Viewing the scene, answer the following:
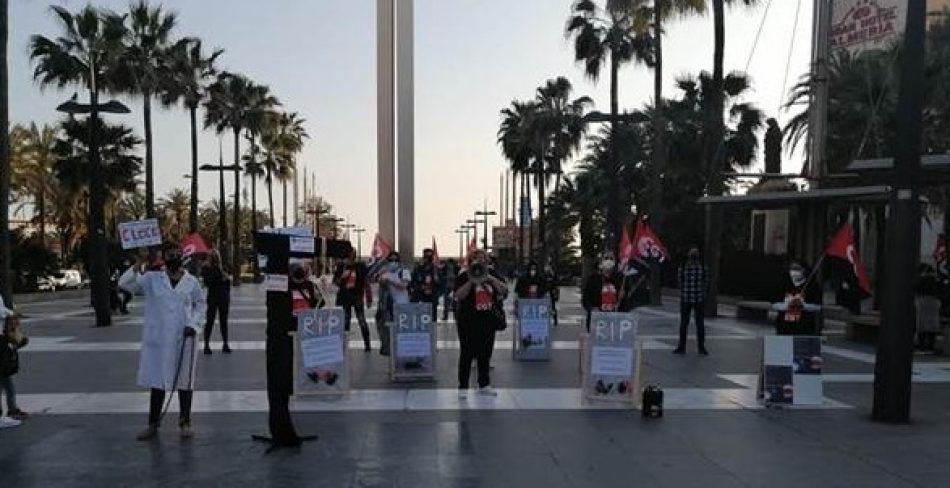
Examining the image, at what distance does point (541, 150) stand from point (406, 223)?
131 ft

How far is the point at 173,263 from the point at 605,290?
7636 mm

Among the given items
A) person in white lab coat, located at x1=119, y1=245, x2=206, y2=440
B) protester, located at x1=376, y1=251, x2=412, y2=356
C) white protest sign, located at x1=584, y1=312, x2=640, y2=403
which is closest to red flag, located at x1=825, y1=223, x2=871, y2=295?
white protest sign, located at x1=584, y1=312, x2=640, y2=403

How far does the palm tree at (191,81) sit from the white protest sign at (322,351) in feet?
106

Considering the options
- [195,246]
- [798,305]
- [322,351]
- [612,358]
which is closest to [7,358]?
[322,351]

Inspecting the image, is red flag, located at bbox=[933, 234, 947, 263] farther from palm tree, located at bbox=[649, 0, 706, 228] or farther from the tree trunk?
the tree trunk

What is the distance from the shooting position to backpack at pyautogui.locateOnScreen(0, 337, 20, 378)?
30.1ft

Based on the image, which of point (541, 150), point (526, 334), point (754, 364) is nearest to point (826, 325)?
point (754, 364)

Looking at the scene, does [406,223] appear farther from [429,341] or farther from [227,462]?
[227,462]

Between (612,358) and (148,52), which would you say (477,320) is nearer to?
(612,358)

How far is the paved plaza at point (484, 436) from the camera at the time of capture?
24.1ft

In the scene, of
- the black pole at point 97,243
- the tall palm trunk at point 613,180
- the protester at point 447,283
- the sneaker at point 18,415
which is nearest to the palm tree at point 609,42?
the tall palm trunk at point 613,180

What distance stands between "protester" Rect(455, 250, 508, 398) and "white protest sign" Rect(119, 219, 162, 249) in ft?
20.9

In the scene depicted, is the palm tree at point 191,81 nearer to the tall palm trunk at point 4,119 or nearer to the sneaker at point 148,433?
the tall palm trunk at point 4,119

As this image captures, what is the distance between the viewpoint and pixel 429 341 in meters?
12.5
